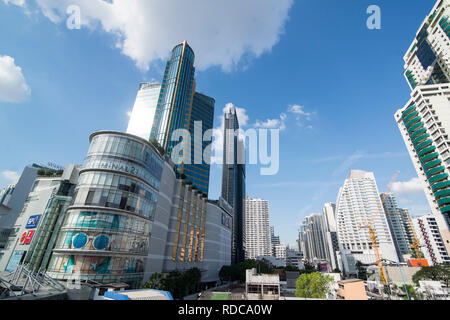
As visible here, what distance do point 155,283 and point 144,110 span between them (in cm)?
8277

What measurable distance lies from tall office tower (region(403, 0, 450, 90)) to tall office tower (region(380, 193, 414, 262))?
88.9 metres

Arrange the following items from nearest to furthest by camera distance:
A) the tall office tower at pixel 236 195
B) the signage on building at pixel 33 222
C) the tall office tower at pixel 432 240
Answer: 1. the signage on building at pixel 33 222
2. the tall office tower at pixel 432 240
3. the tall office tower at pixel 236 195

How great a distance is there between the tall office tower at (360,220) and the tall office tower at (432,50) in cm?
7350

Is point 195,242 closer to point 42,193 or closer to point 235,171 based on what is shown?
point 42,193

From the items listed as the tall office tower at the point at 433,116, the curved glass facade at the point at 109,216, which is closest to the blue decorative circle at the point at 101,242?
the curved glass facade at the point at 109,216

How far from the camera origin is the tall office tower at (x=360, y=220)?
128 m

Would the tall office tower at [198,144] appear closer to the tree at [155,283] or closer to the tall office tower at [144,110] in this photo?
the tall office tower at [144,110]

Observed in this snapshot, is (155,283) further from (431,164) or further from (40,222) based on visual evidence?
(431,164)

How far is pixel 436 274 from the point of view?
54688mm

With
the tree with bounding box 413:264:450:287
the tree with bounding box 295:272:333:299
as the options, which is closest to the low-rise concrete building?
the tree with bounding box 295:272:333:299

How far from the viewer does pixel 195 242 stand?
60625 millimetres

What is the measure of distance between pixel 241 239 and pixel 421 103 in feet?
441

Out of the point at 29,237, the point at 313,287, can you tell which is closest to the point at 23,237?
the point at 29,237
